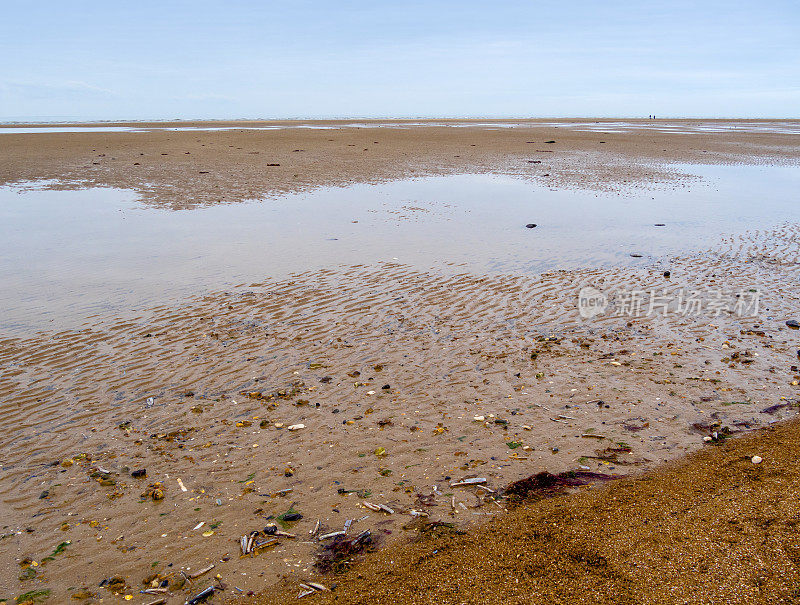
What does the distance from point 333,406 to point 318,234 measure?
25.5 ft

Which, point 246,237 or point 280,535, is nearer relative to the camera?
→ point 280,535

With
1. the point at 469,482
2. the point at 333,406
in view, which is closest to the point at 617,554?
the point at 469,482

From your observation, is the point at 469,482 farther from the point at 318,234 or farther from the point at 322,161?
the point at 322,161

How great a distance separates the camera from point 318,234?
13.0m

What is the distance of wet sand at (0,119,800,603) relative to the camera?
13.5 ft

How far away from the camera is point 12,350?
706 centimetres

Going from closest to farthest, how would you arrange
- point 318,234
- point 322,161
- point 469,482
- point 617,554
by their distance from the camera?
point 617,554 → point 469,482 → point 318,234 → point 322,161

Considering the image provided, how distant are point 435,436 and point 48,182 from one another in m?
22.4

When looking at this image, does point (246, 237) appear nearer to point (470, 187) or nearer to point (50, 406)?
point (50, 406)

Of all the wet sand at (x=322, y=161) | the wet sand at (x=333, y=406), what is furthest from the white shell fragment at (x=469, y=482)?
the wet sand at (x=322, y=161)

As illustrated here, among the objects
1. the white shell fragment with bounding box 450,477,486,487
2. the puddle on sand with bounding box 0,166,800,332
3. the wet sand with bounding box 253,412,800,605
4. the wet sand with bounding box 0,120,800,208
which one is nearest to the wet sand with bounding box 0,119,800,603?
the white shell fragment with bounding box 450,477,486,487

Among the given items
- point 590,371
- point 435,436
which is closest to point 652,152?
point 590,371

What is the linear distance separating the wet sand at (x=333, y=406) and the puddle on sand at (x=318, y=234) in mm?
1005

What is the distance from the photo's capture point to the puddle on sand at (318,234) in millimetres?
9586
